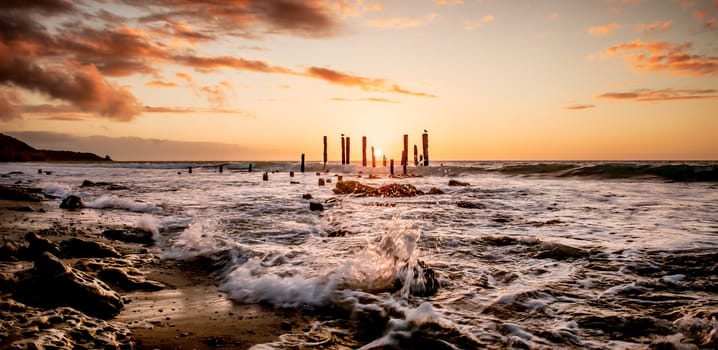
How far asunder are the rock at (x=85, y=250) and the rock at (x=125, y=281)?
4.40 feet

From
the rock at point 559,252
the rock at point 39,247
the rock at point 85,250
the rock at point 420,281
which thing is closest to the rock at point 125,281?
the rock at point 85,250

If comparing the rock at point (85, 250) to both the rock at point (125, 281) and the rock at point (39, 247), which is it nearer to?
the rock at point (39, 247)

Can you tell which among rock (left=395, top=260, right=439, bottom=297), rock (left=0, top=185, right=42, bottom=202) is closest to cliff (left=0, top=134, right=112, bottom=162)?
rock (left=0, top=185, right=42, bottom=202)

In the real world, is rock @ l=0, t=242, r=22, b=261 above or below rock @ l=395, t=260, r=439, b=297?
above

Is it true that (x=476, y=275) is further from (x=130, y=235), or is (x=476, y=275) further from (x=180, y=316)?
(x=130, y=235)

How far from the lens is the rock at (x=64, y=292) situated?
3.68 metres

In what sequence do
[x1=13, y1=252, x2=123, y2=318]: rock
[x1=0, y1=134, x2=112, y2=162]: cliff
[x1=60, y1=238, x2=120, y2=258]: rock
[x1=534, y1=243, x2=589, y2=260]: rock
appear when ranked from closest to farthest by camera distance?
1. [x1=13, y1=252, x2=123, y2=318]: rock
2. [x1=60, y1=238, x2=120, y2=258]: rock
3. [x1=534, y1=243, x2=589, y2=260]: rock
4. [x1=0, y1=134, x2=112, y2=162]: cliff

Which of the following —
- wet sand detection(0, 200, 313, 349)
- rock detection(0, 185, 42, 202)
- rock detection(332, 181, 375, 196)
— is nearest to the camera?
wet sand detection(0, 200, 313, 349)

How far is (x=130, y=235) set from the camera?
8000mm

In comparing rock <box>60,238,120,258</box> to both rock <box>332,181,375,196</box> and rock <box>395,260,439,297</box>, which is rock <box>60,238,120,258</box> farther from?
rock <box>332,181,375,196</box>

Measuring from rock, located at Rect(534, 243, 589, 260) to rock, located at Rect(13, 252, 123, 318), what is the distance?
5490mm

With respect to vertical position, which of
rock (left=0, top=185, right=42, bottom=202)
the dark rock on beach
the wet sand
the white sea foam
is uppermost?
rock (left=0, top=185, right=42, bottom=202)

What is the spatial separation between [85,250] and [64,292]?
8.55 feet

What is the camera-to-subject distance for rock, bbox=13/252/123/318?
145 inches
